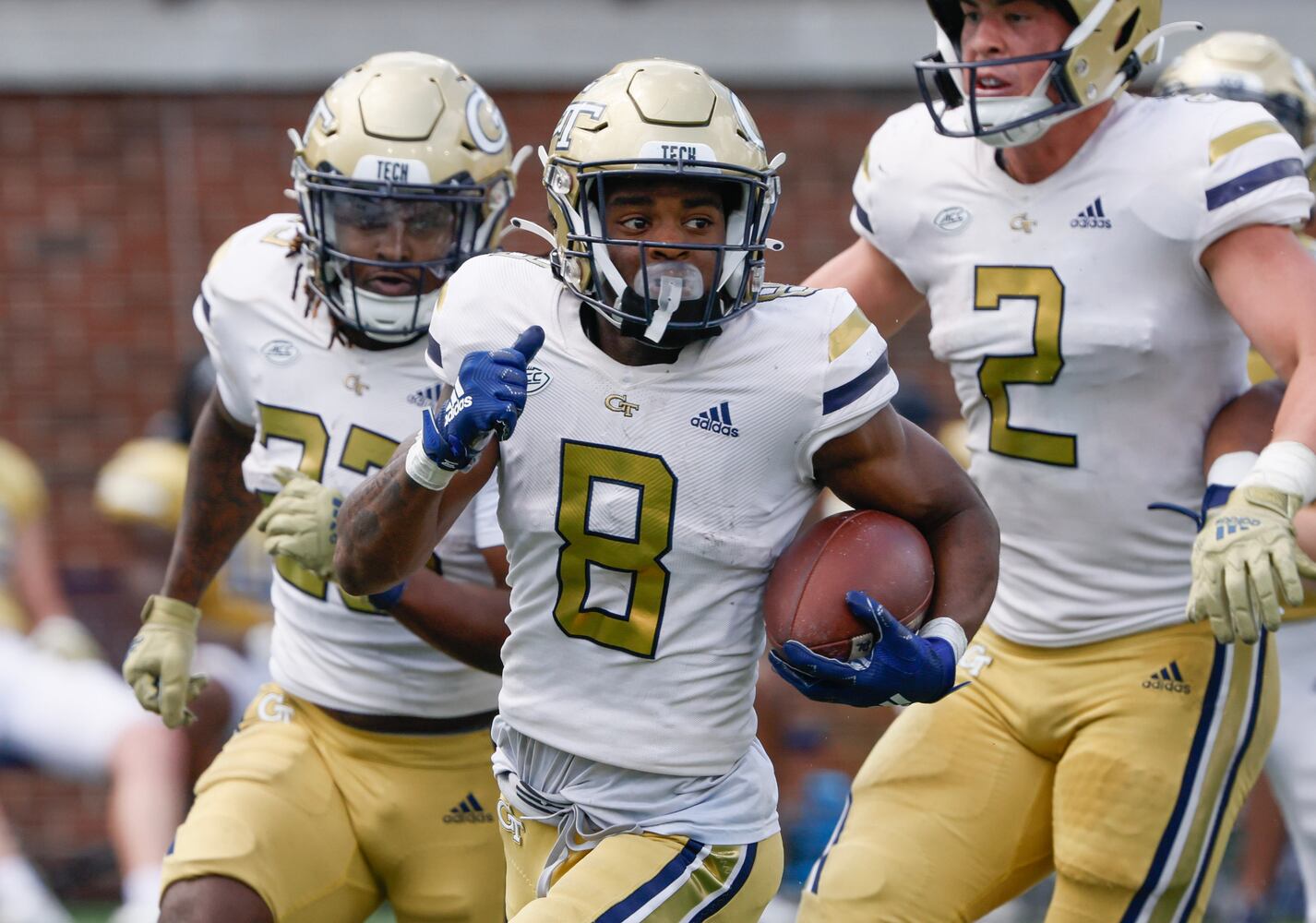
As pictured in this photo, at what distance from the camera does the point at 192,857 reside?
3.68 m

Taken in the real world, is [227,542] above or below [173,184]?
above

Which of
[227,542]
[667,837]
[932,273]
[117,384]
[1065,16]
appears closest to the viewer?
[667,837]

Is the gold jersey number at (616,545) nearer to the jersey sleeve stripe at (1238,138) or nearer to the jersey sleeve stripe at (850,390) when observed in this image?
the jersey sleeve stripe at (850,390)

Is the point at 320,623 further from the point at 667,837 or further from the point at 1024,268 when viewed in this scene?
the point at 1024,268

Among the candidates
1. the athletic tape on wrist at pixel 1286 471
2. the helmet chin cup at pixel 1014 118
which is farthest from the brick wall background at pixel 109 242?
the athletic tape on wrist at pixel 1286 471

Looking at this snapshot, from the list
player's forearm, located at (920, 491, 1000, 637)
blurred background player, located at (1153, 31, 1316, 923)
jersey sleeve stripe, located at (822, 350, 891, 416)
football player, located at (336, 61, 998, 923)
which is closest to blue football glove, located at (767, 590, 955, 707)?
football player, located at (336, 61, 998, 923)

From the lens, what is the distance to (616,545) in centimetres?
318

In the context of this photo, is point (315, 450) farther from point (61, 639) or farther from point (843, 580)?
point (61, 639)

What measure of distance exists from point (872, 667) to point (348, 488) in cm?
132

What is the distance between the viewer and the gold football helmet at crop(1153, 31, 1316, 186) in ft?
17.0

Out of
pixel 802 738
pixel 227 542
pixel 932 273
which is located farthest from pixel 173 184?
pixel 932 273

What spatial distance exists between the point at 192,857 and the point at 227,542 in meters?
0.90

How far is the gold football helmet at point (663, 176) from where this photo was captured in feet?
10.2

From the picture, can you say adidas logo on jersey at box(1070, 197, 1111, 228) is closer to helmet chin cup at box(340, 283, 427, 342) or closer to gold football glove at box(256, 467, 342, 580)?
helmet chin cup at box(340, 283, 427, 342)
